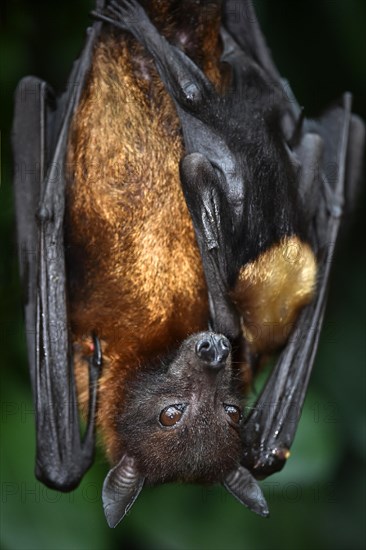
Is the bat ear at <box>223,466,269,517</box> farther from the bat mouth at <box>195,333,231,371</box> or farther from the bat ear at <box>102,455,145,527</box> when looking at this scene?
the bat mouth at <box>195,333,231,371</box>

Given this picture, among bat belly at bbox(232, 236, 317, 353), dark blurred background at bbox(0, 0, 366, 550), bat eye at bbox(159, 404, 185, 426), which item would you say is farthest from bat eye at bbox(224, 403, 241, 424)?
dark blurred background at bbox(0, 0, 366, 550)

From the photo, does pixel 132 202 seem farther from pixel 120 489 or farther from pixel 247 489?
pixel 247 489

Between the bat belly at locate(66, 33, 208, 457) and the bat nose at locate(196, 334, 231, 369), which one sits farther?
the bat belly at locate(66, 33, 208, 457)

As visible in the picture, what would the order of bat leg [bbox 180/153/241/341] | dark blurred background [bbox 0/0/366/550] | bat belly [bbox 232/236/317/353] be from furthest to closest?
dark blurred background [bbox 0/0/366/550], bat belly [bbox 232/236/317/353], bat leg [bbox 180/153/241/341]

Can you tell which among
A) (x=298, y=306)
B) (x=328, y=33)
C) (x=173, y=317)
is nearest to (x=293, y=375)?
(x=298, y=306)

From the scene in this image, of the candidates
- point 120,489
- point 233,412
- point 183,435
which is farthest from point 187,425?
point 120,489

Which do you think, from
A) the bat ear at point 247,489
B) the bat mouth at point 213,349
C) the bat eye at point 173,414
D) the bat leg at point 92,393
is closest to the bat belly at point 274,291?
the bat mouth at point 213,349

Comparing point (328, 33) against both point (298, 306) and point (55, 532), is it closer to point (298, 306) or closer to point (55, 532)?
point (298, 306)
